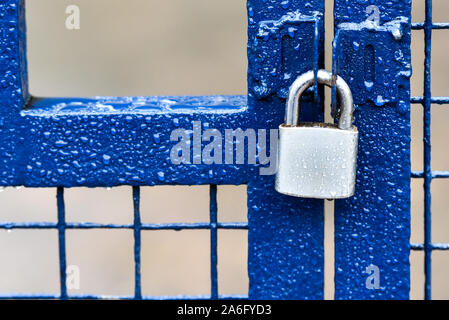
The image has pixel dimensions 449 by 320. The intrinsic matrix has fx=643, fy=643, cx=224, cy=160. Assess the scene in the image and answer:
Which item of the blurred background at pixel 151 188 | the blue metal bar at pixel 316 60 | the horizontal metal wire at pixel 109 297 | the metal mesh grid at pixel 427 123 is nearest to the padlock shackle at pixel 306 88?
the blue metal bar at pixel 316 60

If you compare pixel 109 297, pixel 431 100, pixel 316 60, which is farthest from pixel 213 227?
pixel 431 100

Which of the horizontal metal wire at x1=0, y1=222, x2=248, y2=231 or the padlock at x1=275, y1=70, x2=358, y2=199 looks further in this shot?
the horizontal metal wire at x1=0, y1=222, x2=248, y2=231

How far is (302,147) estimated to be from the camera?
110 centimetres

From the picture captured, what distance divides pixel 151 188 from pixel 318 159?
3048 millimetres

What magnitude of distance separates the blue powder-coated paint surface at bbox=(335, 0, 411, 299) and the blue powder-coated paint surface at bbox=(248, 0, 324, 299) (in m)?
0.05

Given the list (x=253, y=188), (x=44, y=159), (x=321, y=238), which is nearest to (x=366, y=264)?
(x=321, y=238)

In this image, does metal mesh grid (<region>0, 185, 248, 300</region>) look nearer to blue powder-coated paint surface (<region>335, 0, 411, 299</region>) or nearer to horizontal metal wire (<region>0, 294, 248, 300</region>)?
horizontal metal wire (<region>0, 294, 248, 300</region>)

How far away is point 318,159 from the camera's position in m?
1.10

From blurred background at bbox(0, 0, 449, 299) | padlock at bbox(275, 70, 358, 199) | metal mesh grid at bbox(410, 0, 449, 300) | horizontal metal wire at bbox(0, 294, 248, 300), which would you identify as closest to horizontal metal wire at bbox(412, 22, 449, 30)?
metal mesh grid at bbox(410, 0, 449, 300)

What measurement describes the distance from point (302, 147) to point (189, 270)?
7.49 feet

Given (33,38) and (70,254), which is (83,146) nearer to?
(70,254)

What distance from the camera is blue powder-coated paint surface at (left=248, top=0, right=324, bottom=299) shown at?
121 cm

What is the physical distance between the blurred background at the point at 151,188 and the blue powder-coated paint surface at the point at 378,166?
175cm
